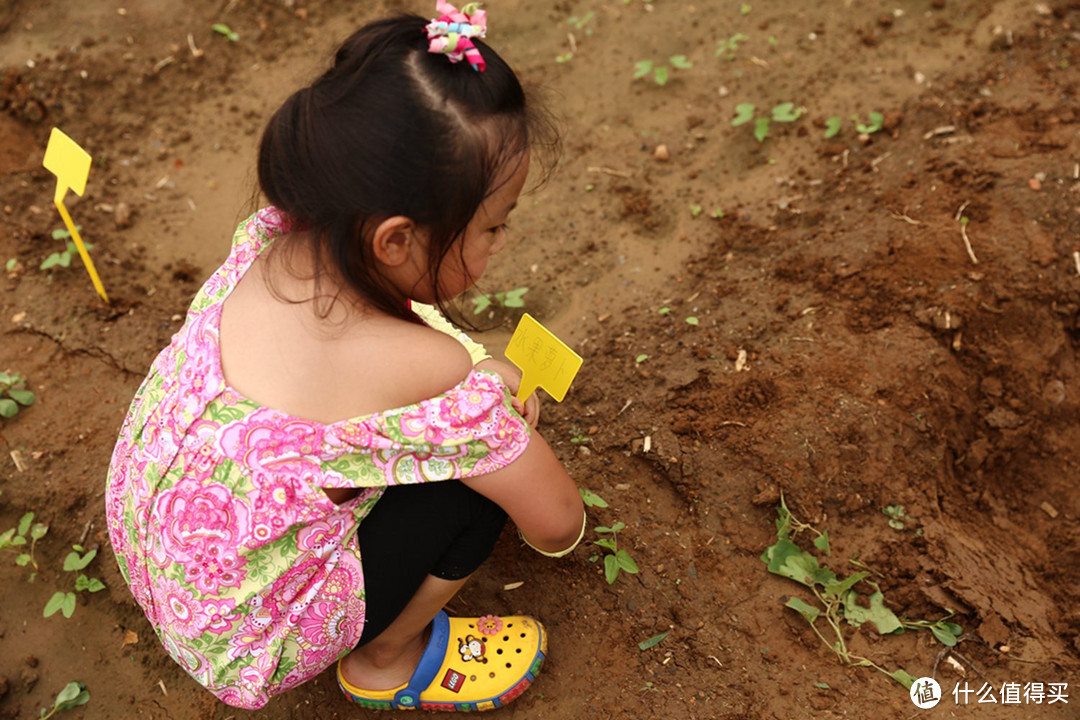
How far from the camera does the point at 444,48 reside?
1296 mm

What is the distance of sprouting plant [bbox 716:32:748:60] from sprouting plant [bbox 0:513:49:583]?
259 centimetres

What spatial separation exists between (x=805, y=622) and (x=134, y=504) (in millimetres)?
1351

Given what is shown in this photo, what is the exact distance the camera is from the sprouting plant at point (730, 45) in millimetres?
3166

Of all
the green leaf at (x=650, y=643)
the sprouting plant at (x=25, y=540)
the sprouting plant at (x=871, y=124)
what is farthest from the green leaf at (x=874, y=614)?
Answer: the sprouting plant at (x=25, y=540)

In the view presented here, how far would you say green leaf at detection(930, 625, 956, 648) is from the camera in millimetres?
1849

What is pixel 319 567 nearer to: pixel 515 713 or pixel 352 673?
pixel 352 673

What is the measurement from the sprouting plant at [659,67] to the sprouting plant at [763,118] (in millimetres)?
300

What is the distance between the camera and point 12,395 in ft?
7.82

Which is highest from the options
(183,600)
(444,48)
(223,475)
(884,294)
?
(444,48)

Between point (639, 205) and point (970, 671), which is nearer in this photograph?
point (970, 671)

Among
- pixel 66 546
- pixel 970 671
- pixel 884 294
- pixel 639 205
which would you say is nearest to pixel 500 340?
Result: pixel 639 205

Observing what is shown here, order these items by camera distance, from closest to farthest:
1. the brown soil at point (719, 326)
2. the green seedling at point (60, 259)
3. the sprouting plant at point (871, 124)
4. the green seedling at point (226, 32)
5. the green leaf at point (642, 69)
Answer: the brown soil at point (719, 326)
the green seedling at point (60, 259)
the sprouting plant at point (871, 124)
the green leaf at point (642, 69)
the green seedling at point (226, 32)

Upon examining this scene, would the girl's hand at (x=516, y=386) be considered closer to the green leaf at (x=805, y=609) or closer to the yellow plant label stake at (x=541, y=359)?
the yellow plant label stake at (x=541, y=359)

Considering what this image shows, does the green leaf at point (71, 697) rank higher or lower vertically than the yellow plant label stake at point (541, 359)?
lower
